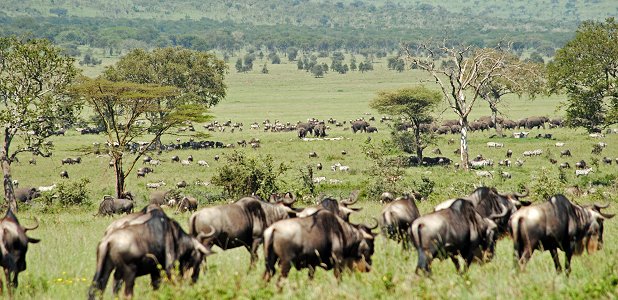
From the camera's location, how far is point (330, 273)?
1070 centimetres

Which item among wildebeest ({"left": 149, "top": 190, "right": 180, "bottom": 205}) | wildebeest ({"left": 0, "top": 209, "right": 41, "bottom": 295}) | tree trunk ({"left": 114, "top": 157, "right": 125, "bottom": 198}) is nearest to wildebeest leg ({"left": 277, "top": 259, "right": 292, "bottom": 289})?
wildebeest ({"left": 0, "top": 209, "right": 41, "bottom": 295})

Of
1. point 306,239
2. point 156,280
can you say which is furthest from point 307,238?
point 156,280

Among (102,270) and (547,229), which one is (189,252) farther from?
(547,229)

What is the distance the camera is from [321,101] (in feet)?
326

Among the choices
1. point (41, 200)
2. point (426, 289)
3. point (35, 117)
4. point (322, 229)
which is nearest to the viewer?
point (426, 289)

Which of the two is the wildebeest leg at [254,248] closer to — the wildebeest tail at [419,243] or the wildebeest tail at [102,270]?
the wildebeest tail at [419,243]

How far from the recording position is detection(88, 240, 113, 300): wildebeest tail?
9.25 m

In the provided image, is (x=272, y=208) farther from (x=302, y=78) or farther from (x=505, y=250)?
(x=302, y=78)

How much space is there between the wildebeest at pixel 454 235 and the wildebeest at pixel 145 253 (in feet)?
9.67

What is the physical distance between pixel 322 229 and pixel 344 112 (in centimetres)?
7304

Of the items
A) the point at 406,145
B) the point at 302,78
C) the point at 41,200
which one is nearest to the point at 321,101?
the point at 302,78

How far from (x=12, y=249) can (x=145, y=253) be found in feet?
8.61

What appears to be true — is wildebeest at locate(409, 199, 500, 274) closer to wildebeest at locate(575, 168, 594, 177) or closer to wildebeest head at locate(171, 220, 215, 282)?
wildebeest head at locate(171, 220, 215, 282)

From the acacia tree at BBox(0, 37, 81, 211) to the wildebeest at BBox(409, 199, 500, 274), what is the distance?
20.7 m
